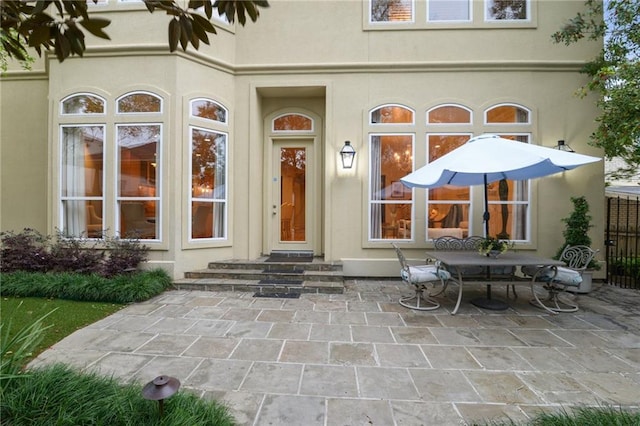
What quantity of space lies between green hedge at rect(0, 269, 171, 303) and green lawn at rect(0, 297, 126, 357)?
122mm

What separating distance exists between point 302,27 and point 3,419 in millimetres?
7740

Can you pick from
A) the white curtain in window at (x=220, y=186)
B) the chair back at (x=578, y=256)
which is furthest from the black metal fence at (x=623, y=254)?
the white curtain in window at (x=220, y=186)

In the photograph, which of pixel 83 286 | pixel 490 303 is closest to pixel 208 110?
pixel 83 286

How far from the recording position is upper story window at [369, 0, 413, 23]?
23.2 ft

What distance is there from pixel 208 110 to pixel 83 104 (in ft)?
8.30

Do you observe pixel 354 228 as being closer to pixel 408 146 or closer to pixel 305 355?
pixel 408 146

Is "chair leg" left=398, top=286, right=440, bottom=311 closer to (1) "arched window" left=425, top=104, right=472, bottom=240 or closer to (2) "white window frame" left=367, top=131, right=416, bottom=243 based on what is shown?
(2) "white window frame" left=367, top=131, right=416, bottom=243

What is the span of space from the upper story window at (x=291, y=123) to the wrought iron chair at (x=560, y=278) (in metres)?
5.60

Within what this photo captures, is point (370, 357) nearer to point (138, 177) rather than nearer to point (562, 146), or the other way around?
point (138, 177)

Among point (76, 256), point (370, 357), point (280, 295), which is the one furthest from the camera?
point (76, 256)

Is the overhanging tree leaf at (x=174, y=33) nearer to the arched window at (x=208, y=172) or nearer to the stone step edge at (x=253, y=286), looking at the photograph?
the stone step edge at (x=253, y=286)

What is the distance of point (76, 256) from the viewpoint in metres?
6.02

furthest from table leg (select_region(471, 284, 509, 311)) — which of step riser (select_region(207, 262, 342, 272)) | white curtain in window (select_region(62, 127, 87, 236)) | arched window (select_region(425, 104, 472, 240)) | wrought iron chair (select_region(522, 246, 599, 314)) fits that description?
white curtain in window (select_region(62, 127, 87, 236))

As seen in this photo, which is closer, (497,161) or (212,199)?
(497,161)
